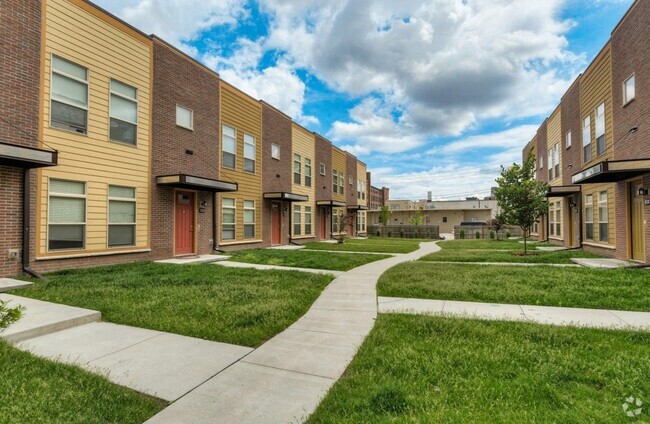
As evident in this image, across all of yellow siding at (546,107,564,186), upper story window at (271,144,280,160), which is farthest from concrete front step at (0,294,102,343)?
yellow siding at (546,107,564,186)

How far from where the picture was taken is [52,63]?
27.5ft

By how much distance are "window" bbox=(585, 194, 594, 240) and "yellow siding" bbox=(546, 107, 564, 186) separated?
14.6 feet

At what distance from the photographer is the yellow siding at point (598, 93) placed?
40.6 ft

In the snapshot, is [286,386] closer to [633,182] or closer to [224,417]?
[224,417]

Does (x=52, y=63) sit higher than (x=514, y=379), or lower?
higher

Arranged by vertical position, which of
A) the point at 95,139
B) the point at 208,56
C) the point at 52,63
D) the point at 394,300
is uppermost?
the point at 208,56

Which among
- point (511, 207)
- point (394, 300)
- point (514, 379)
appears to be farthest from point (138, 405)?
point (511, 207)

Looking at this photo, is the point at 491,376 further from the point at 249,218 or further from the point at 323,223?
the point at 323,223

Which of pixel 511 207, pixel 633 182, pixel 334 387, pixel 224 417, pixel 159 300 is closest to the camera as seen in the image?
pixel 224 417

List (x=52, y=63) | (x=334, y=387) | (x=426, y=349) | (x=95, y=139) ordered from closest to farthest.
Answer: (x=334, y=387)
(x=426, y=349)
(x=52, y=63)
(x=95, y=139)

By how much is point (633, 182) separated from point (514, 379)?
11.7 meters

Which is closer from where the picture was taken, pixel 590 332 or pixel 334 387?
pixel 334 387

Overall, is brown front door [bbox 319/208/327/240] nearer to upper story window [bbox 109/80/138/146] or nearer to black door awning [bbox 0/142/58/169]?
upper story window [bbox 109/80/138/146]

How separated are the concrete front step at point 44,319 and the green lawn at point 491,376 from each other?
387 cm
